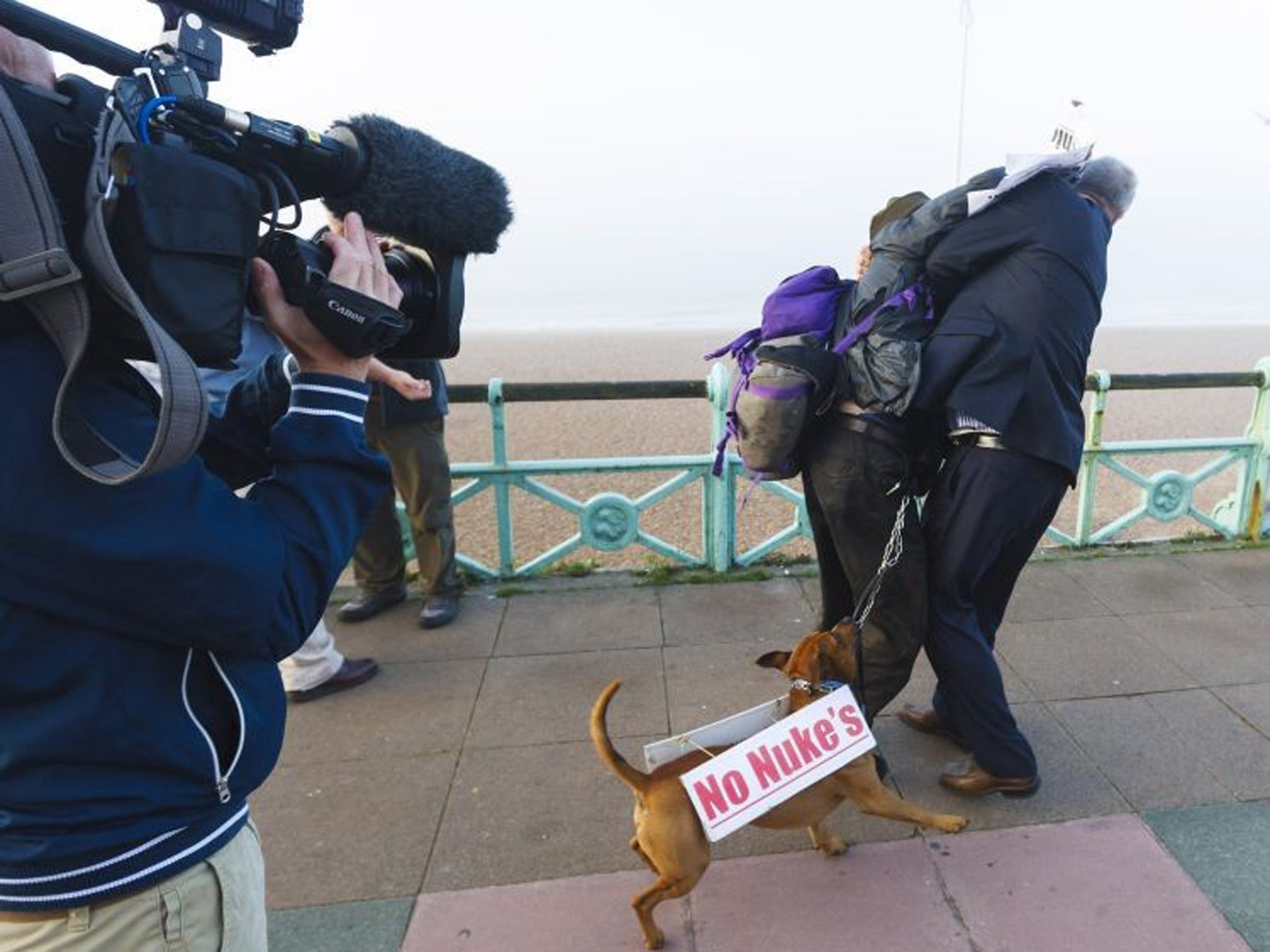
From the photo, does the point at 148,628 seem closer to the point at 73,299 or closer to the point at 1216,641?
the point at 73,299

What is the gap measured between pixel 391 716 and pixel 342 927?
1.18 m


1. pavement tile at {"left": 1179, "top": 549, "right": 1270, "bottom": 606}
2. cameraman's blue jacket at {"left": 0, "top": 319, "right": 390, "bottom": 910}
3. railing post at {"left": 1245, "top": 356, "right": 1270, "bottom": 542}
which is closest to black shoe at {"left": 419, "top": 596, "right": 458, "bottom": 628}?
cameraman's blue jacket at {"left": 0, "top": 319, "right": 390, "bottom": 910}

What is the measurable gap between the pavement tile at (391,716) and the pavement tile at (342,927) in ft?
2.63

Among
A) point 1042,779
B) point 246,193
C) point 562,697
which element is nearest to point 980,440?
point 1042,779

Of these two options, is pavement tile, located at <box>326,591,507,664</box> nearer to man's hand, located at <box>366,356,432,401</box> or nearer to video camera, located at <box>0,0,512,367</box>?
man's hand, located at <box>366,356,432,401</box>

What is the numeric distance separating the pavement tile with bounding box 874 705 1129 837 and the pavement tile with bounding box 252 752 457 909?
1.75m

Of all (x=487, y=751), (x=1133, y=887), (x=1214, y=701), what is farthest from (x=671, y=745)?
(x=1214, y=701)

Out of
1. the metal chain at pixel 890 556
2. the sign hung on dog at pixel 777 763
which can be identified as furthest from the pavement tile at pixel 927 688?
the sign hung on dog at pixel 777 763

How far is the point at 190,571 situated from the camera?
1013 mm

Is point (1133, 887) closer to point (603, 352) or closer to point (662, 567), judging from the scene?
point (662, 567)

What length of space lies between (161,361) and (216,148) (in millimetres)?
366

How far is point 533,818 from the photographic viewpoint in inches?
113

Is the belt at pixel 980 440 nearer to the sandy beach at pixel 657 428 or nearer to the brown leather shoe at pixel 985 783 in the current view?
the brown leather shoe at pixel 985 783

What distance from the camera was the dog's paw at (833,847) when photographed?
260 cm
